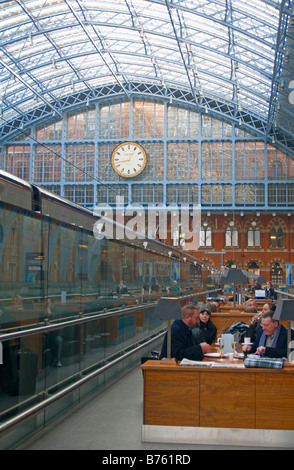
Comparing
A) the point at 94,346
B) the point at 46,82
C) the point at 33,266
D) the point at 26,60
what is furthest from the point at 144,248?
the point at 46,82

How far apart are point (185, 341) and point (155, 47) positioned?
131 ft

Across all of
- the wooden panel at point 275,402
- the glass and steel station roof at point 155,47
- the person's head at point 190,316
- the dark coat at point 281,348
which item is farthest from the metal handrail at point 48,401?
the glass and steel station roof at point 155,47

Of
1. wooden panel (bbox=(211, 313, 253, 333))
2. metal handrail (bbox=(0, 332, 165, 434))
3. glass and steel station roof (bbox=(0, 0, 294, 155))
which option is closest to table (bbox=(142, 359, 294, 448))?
metal handrail (bbox=(0, 332, 165, 434))

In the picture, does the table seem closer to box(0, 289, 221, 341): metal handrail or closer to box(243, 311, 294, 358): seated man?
box(243, 311, 294, 358): seated man

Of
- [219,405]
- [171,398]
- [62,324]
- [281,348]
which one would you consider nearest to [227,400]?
[219,405]

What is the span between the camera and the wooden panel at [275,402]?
20.1 feet

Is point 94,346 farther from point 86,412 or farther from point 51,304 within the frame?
point 51,304

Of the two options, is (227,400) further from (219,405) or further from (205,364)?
(205,364)

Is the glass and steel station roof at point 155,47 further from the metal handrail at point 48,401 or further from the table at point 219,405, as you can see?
the table at point 219,405

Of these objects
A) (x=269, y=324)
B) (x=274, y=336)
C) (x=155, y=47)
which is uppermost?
(x=155, y=47)

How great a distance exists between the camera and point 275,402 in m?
6.18

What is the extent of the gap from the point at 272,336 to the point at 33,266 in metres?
3.43

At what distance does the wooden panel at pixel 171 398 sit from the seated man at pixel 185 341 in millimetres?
593

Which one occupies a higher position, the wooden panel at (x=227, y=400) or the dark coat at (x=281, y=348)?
the dark coat at (x=281, y=348)
